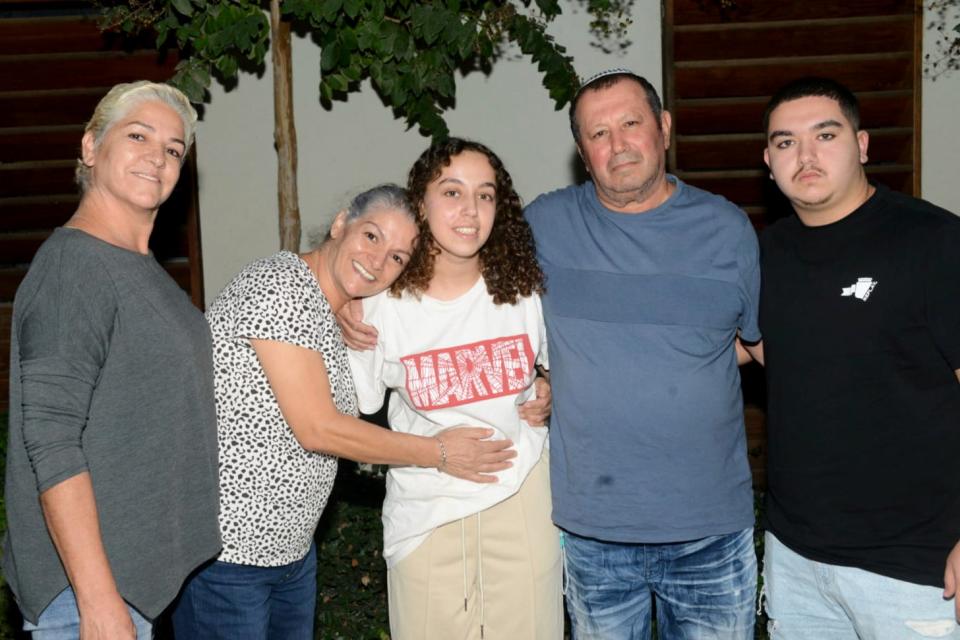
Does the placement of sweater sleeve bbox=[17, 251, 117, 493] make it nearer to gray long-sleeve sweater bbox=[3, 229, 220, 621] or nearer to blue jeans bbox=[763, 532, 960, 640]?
gray long-sleeve sweater bbox=[3, 229, 220, 621]

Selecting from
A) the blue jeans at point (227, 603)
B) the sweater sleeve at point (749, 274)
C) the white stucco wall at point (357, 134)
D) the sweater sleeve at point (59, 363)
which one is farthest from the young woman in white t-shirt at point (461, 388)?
the white stucco wall at point (357, 134)

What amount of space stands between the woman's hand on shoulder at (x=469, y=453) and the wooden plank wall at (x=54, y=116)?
13.1ft

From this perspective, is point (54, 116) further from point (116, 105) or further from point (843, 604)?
point (843, 604)

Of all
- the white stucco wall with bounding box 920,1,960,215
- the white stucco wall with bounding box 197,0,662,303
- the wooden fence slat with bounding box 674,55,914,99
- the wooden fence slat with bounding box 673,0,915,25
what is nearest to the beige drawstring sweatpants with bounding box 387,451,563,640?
the white stucco wall with bounding box 197,0,662,303

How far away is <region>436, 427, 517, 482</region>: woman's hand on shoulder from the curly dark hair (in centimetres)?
44

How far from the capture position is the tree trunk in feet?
16.7

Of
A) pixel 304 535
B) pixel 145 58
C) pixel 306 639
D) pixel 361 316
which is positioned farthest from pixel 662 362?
pixel 145 58

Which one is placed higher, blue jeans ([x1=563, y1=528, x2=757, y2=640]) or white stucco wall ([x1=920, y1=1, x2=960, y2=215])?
white stucco wall ([x1=920, y1=1, x2=960, y2=215])

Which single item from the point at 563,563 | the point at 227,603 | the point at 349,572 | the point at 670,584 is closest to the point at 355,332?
the point at 227,603

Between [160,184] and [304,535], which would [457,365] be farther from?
[160,184]

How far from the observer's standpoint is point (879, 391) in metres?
2.87

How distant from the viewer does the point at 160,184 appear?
8.57ft

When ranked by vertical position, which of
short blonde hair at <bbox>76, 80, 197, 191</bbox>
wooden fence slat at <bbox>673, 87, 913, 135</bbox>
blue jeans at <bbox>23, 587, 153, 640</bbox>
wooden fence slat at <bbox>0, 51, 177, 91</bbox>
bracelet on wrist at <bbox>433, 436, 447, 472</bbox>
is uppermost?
wooden fence slat at <bbox>0, 51, 177, 91</bbox>

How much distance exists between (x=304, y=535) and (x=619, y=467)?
102cm
